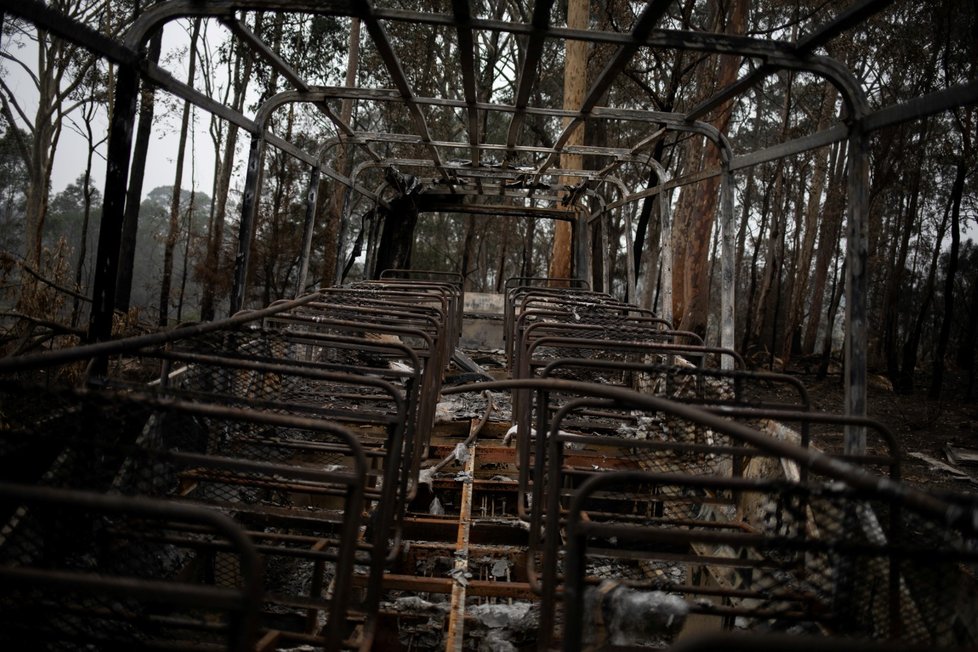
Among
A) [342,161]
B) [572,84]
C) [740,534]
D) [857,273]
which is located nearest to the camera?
[740,534]

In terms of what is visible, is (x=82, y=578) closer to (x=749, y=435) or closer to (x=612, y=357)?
(x=749, y=435)

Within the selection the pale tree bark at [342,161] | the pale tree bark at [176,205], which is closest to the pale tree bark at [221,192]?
the pale tree bark at [176,205]

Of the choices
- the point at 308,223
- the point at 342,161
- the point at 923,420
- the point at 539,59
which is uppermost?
the point at 342,161

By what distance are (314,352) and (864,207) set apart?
4.66 metres

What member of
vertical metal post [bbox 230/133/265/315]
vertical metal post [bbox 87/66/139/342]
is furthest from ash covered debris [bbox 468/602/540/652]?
vertical metal post [bbox 230/133/265/315]

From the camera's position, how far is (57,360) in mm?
1837

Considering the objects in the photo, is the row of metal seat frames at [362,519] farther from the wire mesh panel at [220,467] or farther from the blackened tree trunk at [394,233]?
the blackened tree trunk at [394,233]

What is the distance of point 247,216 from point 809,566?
4.06 m

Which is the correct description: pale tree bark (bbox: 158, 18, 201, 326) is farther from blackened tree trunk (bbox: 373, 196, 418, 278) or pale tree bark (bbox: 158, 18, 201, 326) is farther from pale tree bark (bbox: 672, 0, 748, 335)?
pale tree bark (bbox: 672, 0, 748, 335)

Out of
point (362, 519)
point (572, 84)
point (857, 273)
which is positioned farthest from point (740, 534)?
point (572, 84)

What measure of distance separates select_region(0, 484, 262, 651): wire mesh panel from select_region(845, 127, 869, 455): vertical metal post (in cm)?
267

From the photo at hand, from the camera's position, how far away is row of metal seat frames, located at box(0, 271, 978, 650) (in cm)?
135

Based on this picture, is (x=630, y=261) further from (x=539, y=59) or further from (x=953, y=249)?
(x=953, y=249)

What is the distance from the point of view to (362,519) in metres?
2.60
